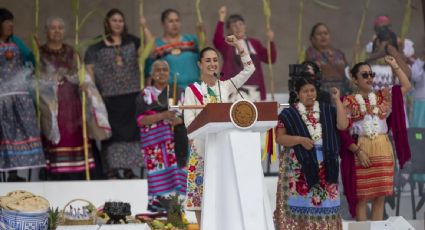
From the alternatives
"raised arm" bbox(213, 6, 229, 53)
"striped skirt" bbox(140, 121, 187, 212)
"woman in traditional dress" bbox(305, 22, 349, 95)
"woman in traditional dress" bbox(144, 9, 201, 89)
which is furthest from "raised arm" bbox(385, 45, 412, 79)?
"striped skirt" bbox(140, 121, 187, 212)

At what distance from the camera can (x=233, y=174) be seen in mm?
5609

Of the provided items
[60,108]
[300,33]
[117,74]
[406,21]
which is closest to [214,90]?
[117,74]

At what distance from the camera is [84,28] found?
9953mm

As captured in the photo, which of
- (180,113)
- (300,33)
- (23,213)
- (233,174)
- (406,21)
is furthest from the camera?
(300,33)

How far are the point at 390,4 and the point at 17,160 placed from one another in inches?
162

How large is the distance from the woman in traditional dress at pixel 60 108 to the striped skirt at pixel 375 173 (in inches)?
104

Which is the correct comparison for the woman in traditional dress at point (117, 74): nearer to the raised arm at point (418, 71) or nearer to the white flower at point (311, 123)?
the white flower at point (311, 123)

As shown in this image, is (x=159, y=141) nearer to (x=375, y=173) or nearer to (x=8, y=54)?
(x=8, y=54)

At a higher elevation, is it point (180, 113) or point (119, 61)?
point (119, 61)

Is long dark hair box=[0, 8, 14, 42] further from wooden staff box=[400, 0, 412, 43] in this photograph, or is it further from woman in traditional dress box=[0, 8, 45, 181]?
wooden staff box=[400, 0, 412, 43]

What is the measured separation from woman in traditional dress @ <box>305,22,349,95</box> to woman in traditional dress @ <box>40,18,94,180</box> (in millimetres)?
2218

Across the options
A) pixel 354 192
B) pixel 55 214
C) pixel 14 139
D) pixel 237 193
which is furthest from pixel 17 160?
pixel 237 193

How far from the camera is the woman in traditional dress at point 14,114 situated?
8.60 m

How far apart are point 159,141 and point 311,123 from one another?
63.4 inches
